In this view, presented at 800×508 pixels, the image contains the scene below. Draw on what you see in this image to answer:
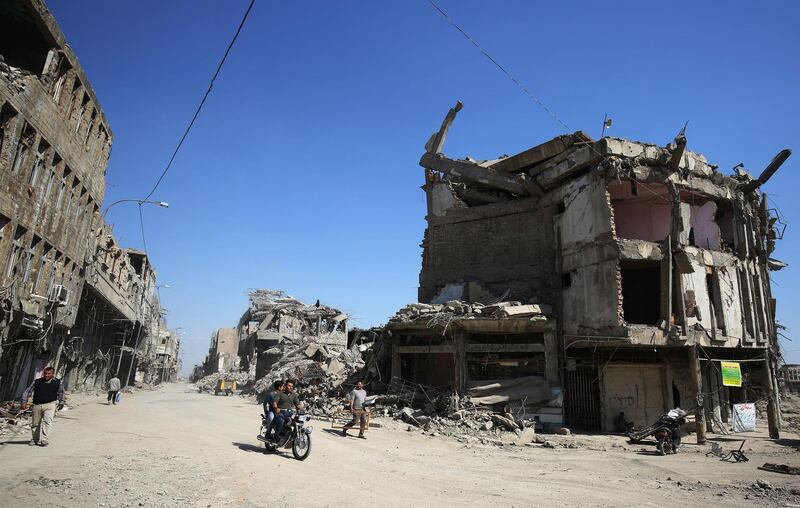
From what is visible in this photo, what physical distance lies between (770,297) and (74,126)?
1267 inches

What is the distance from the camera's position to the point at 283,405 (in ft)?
33.7

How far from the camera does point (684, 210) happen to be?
2020 centimetres

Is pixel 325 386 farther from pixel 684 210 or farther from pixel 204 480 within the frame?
pixel 684 210

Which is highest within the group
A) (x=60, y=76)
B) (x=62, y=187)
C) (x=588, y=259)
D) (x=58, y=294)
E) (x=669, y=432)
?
(x=60, y=76)

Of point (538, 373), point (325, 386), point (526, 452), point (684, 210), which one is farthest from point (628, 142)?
point (325, 386)

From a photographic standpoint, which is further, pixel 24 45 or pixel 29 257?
pixel 24 45

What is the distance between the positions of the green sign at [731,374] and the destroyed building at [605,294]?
3.14ft

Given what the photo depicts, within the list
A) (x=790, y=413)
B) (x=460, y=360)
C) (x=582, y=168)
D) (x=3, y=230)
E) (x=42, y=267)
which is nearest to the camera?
(x=3, y=230)

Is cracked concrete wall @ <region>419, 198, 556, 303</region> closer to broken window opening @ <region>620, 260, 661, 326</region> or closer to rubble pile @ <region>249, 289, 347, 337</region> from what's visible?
broken window opening @ <region>620, 260, 661, 326</region>

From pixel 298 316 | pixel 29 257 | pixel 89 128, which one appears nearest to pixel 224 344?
pixel 298 316

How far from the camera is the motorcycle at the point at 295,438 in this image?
9.50m

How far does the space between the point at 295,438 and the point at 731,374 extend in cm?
1700

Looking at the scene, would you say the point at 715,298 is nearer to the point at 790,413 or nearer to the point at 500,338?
the point at 500,338

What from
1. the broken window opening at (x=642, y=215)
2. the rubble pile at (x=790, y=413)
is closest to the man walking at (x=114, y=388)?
the broken window opening at (x=642, y=215)
